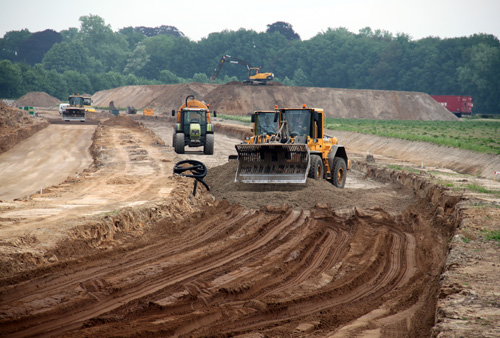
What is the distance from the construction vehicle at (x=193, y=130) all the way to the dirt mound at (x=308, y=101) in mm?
48277

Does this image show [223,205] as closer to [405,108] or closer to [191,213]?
[191,213]

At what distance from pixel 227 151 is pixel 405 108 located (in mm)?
59856

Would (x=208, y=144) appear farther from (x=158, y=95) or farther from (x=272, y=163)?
(x=158, y=95)

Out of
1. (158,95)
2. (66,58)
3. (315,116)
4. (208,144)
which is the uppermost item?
(66,58)

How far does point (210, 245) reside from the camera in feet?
34.3

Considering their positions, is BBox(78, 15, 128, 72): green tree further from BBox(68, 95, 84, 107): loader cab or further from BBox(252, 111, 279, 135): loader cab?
BBox(252, 111, 279, 135): loader cab

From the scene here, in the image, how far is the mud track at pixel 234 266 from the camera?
655 cm

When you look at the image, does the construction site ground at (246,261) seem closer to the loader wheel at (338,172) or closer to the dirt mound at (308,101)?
the loader wheel at (338,172)

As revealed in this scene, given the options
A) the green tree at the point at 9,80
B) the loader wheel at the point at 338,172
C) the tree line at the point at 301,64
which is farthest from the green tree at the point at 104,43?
the loader wheel at the point at 338,172

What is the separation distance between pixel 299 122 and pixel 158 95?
7517 centimetres

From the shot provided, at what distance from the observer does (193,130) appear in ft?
93.3

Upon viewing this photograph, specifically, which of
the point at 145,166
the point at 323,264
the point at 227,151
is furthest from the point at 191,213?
the point at 227,151

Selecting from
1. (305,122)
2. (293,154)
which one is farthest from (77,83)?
(293,154)

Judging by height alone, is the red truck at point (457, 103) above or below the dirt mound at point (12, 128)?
above
